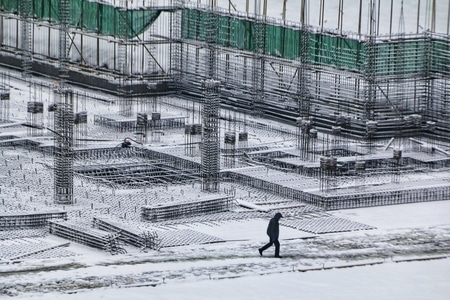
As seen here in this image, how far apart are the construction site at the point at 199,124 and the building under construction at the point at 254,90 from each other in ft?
0.17

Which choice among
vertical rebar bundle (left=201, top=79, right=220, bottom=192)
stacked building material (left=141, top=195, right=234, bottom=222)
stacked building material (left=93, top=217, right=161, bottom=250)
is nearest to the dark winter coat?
stacked building material (left=93, top=217, right=161, bottom=250)

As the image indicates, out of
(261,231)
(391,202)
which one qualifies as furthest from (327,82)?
(261,231)

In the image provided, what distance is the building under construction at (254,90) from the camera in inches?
1320

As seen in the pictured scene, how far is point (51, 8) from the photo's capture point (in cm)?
5028

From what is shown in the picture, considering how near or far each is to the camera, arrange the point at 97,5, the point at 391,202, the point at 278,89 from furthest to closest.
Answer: the point at 97,5 → the point at 278,89 → the point at 391,202

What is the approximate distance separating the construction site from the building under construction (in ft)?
0.17

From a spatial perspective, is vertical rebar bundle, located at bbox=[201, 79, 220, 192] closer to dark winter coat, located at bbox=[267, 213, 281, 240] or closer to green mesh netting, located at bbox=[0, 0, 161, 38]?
dark winter coat, located at bbox=[267, 213, 281, 240]

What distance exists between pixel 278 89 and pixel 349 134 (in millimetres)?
4114

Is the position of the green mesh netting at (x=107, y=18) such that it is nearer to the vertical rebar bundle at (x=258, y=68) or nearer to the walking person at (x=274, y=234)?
the vertical rebar bundle at (x=258, y=68)

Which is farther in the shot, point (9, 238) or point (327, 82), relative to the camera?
point (327, 82)

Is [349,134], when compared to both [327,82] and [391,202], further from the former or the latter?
[391,202]

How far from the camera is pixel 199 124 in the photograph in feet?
128

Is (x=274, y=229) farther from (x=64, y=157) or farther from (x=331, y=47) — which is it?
(x=331, y=47)

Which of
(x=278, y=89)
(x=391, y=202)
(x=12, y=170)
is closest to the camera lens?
(x=391, y=202)
